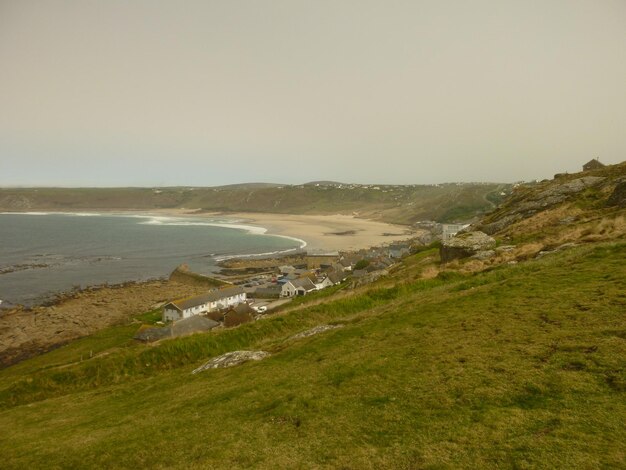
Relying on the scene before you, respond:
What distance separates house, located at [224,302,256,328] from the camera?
162ft

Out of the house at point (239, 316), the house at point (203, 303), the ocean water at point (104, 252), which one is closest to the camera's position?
the house at point (239, 316)

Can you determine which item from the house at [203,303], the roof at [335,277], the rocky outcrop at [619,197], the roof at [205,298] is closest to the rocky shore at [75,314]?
the house at [203,303]

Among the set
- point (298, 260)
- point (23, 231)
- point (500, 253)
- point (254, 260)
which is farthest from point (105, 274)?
point (23, 231)

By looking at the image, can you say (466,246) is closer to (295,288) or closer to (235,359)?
(235,359)

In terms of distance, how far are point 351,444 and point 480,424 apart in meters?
3.02

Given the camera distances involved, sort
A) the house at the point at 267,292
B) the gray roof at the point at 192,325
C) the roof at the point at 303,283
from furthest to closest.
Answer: the house at the point at 267,292 → the roof at the point at 303,283 → the gray roof at the point at 192,325

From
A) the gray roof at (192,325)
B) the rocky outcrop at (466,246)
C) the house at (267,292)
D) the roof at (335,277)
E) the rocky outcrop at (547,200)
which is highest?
the rocky outcrop at (547,200)

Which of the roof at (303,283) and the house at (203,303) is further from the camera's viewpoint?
the roof at (303,283)

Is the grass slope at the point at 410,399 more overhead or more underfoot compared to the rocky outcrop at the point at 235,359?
more overhead

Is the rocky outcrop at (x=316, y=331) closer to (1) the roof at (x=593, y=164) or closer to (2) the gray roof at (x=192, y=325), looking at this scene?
(2) the gray roof at (x=192, y=325)

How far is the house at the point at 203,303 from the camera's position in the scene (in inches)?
2281

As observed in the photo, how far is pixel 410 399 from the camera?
10625 millimetres

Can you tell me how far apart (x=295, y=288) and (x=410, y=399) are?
203 ft

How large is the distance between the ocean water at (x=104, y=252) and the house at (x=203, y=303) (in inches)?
1276
